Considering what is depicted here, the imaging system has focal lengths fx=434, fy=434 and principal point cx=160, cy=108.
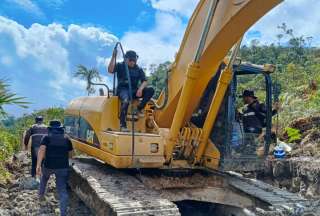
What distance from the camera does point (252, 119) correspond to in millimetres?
6836

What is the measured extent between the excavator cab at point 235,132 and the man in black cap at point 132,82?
37.3 inches

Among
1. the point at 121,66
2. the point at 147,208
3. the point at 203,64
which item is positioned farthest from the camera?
the point at 121,66

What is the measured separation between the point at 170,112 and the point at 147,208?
2.13 m

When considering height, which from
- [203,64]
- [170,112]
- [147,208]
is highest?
[203,64]

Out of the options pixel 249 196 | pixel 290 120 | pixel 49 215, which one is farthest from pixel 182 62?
pixel 290 120

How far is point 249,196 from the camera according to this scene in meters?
6.43

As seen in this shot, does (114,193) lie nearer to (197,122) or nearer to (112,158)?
(112,158)

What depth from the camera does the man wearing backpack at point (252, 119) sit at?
6516 mm

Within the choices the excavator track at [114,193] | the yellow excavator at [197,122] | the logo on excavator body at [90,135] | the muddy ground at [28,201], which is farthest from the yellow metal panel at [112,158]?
the muddy ground at [28,201]

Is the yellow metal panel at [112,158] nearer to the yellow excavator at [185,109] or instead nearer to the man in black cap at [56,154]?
the yellow excavator at [185,109]

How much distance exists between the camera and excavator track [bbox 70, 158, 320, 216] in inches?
206

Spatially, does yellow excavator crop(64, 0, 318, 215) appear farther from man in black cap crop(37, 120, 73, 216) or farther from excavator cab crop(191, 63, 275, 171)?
man in black cap crop(37, 120, 73, 216)

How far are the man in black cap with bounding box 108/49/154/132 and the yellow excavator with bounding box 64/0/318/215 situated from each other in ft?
0.44

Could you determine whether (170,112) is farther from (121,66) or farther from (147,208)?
(147,208)
